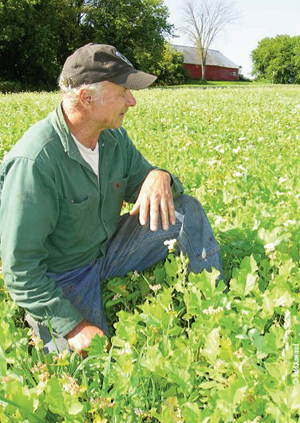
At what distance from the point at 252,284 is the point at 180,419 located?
2.57 ft

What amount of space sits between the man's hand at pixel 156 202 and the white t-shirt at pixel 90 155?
1.10 feet

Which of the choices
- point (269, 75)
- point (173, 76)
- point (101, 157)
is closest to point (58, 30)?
point (173, 76)

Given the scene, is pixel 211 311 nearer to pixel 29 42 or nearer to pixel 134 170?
pixel 134 170

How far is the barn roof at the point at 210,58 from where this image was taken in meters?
96.4

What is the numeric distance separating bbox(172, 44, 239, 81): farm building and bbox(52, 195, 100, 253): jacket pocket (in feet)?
309

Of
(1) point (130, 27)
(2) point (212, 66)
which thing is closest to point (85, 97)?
(1) point (130, 27)

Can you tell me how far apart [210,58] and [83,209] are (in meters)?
105

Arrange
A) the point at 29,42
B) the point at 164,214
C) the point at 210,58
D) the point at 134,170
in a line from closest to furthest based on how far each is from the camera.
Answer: the point at 164,214 < the point at 134,170 < the point at 29,42 < the point at 210,58

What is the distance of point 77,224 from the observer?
2.79 m

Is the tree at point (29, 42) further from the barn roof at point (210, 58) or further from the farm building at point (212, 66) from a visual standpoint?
the farm building at point (212, 66)

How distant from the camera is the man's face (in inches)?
105

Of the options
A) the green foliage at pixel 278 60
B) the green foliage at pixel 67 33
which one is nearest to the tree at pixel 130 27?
the green foliage at pixel 67 33

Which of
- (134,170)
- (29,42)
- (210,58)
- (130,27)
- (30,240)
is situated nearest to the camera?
(30,240)

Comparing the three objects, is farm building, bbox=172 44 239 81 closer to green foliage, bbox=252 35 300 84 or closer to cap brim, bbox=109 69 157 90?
green foliage, bbox=252 35 300 84
